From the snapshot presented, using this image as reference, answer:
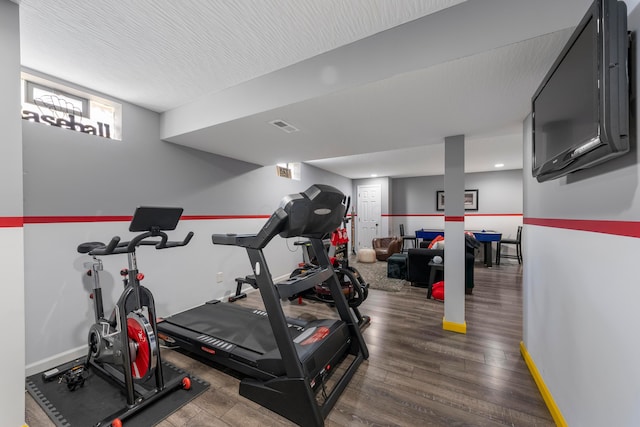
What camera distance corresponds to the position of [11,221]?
139 centimetres

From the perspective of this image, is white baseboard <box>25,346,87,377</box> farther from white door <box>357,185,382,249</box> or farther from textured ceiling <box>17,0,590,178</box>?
white door <box>357,185,382,249</box>

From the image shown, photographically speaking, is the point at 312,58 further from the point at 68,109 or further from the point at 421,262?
the point at 421,262

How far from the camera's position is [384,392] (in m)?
1.81

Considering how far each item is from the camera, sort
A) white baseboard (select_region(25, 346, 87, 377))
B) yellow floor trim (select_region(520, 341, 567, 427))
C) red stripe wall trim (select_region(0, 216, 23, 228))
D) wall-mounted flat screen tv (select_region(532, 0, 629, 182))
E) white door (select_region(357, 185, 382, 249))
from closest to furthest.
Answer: wall-mounted flat screen tv (select_region(532, 0, 629, 182)) < red stripe wall trim (select_region(0, 216, 23, 228)) < yellow floor trim (select_region(520, 341, 567, 427)) < white baseboard (select_region(25, 346, 87, 377)) < white door (select_region(357, 185, 382, 249))

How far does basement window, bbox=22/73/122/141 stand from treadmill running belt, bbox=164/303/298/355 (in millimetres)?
2083

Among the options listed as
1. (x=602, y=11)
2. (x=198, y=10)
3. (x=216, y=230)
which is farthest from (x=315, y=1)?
(x=216, y=230)

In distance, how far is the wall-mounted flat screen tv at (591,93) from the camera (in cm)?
85

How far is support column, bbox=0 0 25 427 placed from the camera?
4.47ft

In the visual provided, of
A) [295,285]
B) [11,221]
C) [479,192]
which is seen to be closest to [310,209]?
[295,285]

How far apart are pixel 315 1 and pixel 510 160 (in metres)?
6.03

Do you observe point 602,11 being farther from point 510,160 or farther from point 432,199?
point 432,199

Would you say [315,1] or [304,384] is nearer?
[315,1]

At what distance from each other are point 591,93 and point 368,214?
7.17m

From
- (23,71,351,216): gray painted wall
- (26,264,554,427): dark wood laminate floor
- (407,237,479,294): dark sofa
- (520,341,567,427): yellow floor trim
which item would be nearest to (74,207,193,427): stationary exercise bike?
(26,264,554,427): dark wood laminate floor
